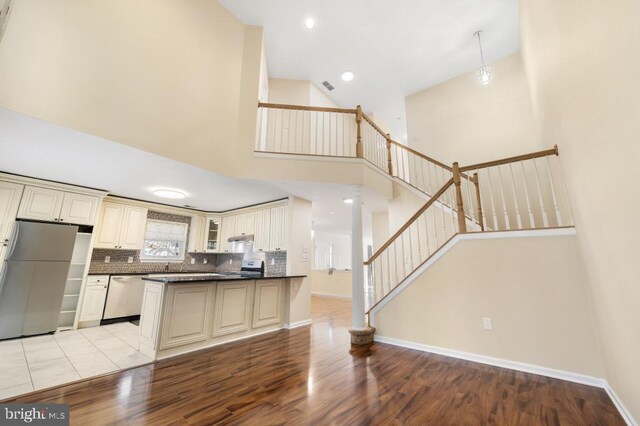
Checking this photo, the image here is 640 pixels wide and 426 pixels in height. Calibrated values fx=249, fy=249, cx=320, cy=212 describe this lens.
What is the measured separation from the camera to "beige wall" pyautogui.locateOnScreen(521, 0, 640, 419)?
4.39 ft

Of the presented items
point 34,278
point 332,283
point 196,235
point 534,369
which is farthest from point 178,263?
point 534,369

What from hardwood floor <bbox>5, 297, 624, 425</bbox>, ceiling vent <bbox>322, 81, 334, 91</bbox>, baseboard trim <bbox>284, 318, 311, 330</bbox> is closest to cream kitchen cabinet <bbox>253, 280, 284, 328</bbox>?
baseboard trim <bbox>284, 318, 311, 330</bbox>

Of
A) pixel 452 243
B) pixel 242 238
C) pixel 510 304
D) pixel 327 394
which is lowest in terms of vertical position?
pixel 327 394

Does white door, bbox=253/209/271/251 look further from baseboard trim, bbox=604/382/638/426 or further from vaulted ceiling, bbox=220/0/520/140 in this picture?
baseboard trim, bbox=604/382/638/426

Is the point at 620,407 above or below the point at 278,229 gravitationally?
below

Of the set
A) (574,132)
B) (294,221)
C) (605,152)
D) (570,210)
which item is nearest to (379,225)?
(294,221)

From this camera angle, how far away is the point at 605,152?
1.65 meters

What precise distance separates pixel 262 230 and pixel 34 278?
3.55m

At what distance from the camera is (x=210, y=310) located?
11.9ft

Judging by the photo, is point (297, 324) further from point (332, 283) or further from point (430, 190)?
point (332, 283)

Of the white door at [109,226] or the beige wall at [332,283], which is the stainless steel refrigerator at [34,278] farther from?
the beige wall at [332,283]

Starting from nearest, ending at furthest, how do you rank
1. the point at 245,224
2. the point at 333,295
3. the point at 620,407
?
the point at 620,407 → the point at 245,224 → the point at 333,295

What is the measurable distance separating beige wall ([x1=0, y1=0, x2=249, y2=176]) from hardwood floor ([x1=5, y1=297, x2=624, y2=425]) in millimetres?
2549

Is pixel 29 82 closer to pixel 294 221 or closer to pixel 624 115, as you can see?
pixel 294 221
